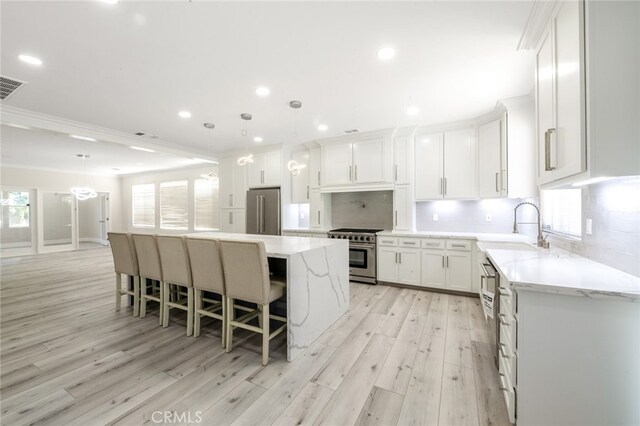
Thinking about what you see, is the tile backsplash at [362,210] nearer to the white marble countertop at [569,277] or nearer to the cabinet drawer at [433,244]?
the cabinet drawer at [433,244]

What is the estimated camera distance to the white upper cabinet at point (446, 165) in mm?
3921

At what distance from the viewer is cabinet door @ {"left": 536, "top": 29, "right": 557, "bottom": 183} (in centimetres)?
172

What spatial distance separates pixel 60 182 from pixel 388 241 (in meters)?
10.3

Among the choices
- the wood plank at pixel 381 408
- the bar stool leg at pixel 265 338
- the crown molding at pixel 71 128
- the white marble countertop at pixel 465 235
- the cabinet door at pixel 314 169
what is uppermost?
the crown molding at pixel 71 128

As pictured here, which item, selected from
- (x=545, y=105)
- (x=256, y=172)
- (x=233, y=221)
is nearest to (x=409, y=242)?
(x=545, y=105)

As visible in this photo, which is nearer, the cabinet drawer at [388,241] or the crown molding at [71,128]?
the crown molding at [71,128]

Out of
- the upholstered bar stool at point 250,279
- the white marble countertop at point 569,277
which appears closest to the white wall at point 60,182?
the upholstered bar stool at point 250,279

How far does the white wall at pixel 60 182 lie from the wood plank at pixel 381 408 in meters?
10.5

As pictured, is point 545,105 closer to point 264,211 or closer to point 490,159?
point 490,159

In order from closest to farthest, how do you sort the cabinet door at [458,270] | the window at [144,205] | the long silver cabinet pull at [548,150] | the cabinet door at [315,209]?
the long silver cabinet pull at [548,150]
the cabinet door at [458,270]
the cabinet door at [315,209]
the window at [144,205]

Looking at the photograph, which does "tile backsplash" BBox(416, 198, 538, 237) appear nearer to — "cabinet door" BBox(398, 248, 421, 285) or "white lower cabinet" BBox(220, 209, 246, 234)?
"cabinet door" BBox(398, 248, 421, 285)

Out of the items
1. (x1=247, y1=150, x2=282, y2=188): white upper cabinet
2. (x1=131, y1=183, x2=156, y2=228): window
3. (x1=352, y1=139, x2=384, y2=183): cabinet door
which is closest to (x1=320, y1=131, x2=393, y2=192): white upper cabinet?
(x1=352, y1=139, x2=384, y2=183): cabinet door

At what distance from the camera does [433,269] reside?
3.90 metres

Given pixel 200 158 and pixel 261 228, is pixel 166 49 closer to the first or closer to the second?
pixel 261 228
